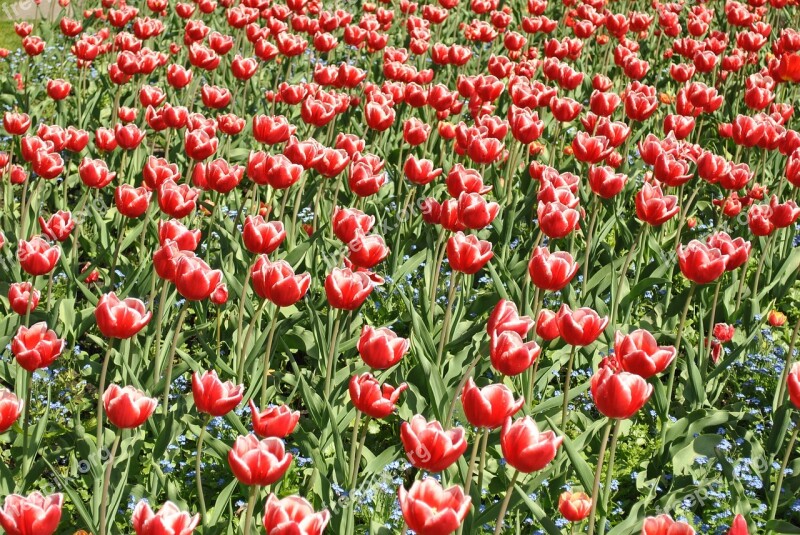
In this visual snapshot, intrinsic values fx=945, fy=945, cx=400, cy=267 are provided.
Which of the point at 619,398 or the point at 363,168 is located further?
the point at 363,168

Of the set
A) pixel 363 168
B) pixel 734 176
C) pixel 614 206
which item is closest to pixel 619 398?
pixel 363 168

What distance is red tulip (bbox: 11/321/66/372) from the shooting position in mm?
3074

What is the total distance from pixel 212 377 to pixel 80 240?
2.81 metres

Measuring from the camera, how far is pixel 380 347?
9.77 feet

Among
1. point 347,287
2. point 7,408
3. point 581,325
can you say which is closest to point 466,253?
point 347,287

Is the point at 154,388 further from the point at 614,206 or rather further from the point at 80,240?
the point at 614,206

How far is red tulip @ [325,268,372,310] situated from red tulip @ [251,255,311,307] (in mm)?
91

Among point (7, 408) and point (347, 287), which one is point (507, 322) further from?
point (7, 408)

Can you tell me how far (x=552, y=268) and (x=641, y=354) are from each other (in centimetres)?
64

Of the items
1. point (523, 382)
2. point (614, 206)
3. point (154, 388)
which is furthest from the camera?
point (614, 206)

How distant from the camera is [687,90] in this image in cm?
579

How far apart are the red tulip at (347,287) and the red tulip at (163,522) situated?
117 cm

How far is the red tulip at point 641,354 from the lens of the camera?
9.36 feet

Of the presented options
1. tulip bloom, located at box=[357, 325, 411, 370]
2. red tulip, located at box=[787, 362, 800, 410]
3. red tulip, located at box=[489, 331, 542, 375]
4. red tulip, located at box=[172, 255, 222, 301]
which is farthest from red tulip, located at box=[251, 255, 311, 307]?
red tulip, located at box=[787, 362, 800, 410]
